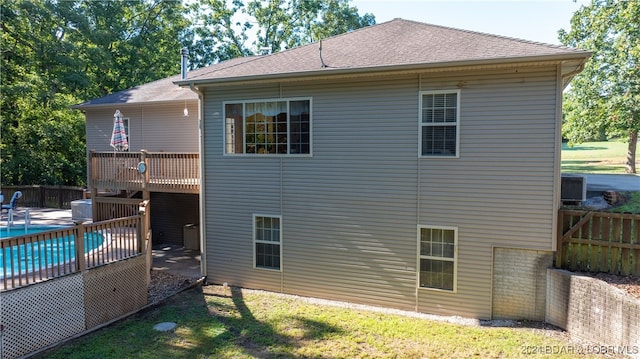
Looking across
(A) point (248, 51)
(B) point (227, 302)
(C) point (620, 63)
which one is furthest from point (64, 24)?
(C) point (620, 63)

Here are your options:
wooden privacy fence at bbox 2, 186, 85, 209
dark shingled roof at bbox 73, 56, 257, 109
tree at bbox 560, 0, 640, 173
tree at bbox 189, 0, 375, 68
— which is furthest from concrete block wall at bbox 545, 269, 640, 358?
tree at bbox 189, 0, 375, 68

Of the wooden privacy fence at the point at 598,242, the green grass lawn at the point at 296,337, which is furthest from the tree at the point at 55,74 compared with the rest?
the wooden privacy fence at the point at 598,242

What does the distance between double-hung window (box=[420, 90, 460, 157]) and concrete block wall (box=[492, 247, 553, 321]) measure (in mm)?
2248

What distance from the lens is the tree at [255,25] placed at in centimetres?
3111

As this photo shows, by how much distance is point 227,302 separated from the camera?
8.75 meters

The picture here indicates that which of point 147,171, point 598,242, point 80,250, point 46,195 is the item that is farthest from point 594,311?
point 46,195

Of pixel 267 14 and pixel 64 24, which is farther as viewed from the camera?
pixel 267 14

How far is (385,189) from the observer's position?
852cm

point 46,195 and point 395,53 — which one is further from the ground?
point 395,53

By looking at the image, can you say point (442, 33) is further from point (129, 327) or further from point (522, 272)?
point (129, 327)

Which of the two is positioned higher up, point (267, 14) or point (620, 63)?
point (267, 14)

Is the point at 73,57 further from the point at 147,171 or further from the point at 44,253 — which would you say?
the point at 44,253

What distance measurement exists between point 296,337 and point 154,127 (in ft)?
35.0

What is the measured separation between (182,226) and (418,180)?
364 inches
